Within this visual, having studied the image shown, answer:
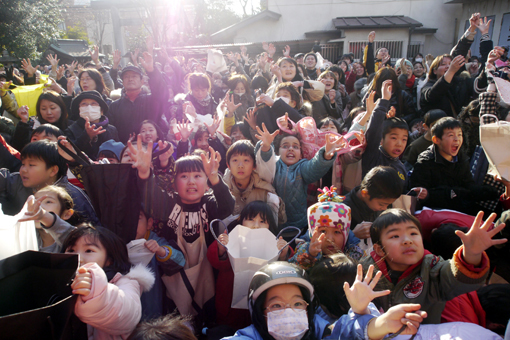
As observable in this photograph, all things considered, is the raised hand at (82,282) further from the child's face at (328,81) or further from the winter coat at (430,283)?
the child's face at (328,81)

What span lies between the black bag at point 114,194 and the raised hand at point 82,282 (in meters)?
0.93

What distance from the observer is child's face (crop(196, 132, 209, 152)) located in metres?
3.55

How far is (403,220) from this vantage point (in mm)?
1891

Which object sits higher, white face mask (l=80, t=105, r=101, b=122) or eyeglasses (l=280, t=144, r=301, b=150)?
white face mask (l=80, t=105, r=101, b=122)

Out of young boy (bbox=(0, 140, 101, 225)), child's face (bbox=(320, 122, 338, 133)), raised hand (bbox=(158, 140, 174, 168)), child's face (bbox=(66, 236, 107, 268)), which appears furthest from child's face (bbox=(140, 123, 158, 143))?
child's face (bbox=(320, 122, 338, 133))

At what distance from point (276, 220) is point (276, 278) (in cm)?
103

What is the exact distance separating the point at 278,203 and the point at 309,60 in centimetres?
511

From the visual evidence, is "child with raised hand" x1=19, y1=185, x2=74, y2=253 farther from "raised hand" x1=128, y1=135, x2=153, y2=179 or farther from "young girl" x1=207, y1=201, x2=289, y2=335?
"young girl" x1=207, y1=201, x2=289, y2=335

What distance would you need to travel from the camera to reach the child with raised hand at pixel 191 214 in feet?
7.65

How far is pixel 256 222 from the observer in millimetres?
2338

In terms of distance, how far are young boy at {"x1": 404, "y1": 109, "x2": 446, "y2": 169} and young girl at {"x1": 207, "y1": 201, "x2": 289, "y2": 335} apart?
221 centimetres

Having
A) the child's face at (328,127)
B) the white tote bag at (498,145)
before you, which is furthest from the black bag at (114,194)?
the white tote bag at (498,145)

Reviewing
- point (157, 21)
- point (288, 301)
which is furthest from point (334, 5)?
point (288, 301)

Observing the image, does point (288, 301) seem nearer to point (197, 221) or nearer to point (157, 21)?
point (197, 221)
